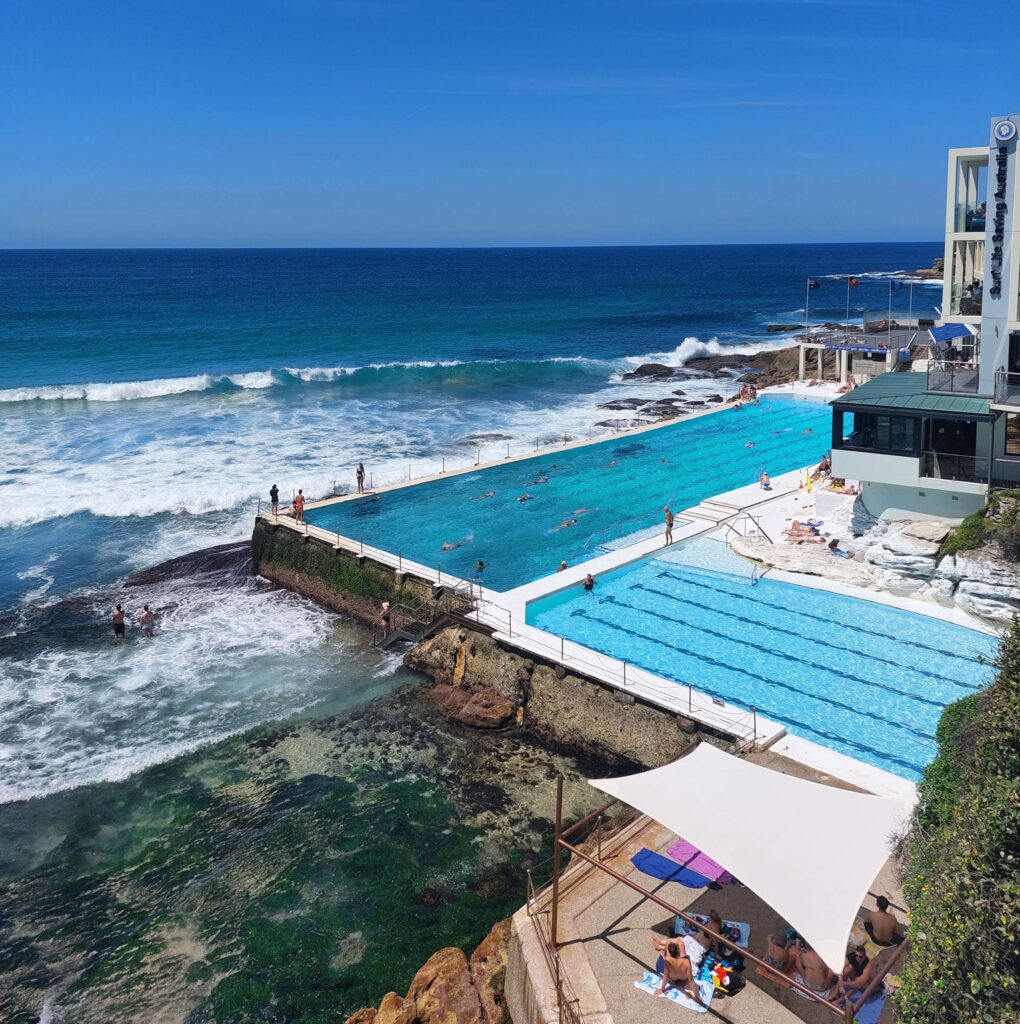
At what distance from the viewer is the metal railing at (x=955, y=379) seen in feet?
68.8

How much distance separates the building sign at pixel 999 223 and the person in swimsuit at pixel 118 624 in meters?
21.1

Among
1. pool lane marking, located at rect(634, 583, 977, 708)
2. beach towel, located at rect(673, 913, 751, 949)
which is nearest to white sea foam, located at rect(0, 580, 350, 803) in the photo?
pool lane marking, located at rect(634, 583, 977, 708)

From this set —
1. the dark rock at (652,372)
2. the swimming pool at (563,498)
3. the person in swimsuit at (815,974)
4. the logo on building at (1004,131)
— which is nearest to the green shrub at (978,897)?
the person in swimsuit at (815,974)

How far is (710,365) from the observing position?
205 ft

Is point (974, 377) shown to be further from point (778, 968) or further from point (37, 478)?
point (37, 478)

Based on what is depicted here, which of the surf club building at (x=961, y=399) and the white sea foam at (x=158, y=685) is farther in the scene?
the surf club building at (x=961, y=399)

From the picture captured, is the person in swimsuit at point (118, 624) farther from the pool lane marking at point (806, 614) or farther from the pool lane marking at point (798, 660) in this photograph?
the pool lane marking at point (806, 614)

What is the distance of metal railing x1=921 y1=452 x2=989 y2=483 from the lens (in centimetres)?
1989

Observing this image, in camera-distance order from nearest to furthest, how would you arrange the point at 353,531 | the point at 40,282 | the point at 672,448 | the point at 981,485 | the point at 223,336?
the point at 981,485 < the point at 353,531 < the point at 672,448 < the point at 223,336 < the point at 40,282

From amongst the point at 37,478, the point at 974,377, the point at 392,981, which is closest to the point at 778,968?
the point at 392,981

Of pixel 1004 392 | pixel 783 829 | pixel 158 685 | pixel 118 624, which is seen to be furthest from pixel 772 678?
pixel 118 624

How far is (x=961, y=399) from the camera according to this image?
20.2 m

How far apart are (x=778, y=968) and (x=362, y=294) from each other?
119252mm

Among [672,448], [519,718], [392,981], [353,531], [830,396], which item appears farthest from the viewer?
[830,396]
